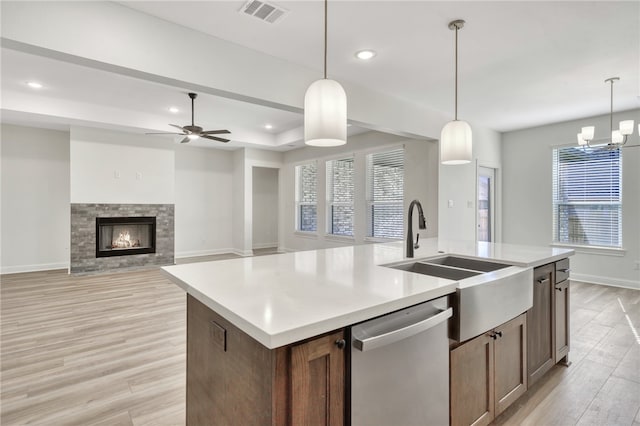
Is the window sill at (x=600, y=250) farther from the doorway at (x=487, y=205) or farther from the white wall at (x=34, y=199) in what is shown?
the white wall at (x=34, y=199)

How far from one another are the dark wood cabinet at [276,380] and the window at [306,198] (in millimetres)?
6342

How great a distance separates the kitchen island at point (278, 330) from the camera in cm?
95

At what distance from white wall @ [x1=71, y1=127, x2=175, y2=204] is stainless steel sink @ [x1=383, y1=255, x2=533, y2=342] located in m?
5.97

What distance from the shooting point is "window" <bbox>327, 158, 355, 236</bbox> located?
22.4 feet

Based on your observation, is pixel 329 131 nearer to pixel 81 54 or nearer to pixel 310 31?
pixel 310 31

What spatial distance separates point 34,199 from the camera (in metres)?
6.01

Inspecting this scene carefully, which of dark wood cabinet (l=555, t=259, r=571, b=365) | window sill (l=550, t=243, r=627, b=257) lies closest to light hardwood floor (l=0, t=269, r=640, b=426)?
dark wood cabinet (l=555, t=259, r=571, b=365)

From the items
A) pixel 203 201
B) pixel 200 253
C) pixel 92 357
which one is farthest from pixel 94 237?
pixel 92 357

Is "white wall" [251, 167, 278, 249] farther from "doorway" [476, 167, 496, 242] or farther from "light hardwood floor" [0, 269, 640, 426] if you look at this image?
"doorway" [476, 167, 496, 242]

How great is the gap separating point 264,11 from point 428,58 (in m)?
1.71

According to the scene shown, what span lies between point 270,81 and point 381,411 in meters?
2.97

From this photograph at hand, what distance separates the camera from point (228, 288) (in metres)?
1.32

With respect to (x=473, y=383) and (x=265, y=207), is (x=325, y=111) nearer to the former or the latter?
(x=473, y=383)

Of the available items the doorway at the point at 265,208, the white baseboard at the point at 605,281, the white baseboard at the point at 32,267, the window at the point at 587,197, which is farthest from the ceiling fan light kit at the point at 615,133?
the white baseboard at the point at 32,267
